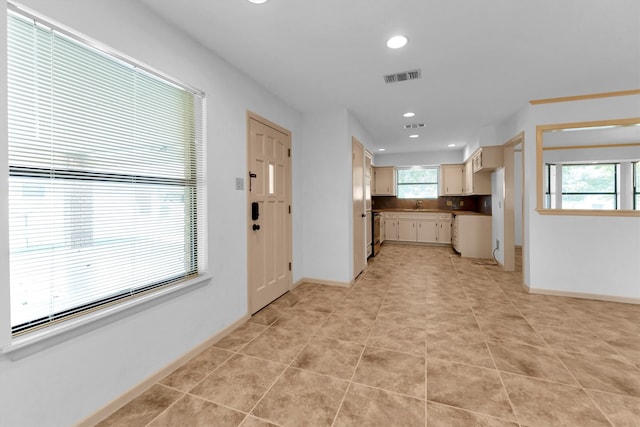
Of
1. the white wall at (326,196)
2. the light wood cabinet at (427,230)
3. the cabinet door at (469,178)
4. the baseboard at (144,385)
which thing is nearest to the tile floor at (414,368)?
the baseboard at (144,385)

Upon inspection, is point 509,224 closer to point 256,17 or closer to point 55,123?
point 256,17

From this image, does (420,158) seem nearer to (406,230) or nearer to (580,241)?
(406,230)

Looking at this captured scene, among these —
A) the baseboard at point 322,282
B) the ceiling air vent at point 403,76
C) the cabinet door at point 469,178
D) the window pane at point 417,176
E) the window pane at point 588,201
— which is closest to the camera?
the ceiling air vent at point 403,76

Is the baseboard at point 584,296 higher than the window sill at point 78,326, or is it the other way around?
the window sill at point 78,326

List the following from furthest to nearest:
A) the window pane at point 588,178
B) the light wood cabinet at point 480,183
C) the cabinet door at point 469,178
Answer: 1. the cabinet door at point 469,178
2. the light wood cabinet at point 480,183
3. the window pane at point 588,178

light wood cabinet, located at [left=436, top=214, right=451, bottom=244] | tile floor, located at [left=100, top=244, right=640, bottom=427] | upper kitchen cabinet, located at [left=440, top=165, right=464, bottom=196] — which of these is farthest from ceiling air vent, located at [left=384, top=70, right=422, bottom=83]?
light wood cabinet, located at [left=436, top=214, right=451, bottom=244]

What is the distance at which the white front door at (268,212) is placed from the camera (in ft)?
10.1

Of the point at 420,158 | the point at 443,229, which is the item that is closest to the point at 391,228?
the point at 443,229

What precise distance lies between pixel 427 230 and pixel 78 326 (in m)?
7.36

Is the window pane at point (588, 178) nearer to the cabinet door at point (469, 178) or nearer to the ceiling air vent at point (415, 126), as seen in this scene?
the cabinet door at point (469, 178)

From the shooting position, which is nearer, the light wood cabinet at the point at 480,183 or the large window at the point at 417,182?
the light wood cabinet at the point at 480,183

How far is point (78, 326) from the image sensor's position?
1503 millimetres

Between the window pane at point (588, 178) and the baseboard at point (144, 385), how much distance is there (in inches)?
205

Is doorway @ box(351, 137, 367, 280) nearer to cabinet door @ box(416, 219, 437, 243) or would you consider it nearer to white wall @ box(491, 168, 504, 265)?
white wall @ box(491, 168, 504, 265)
